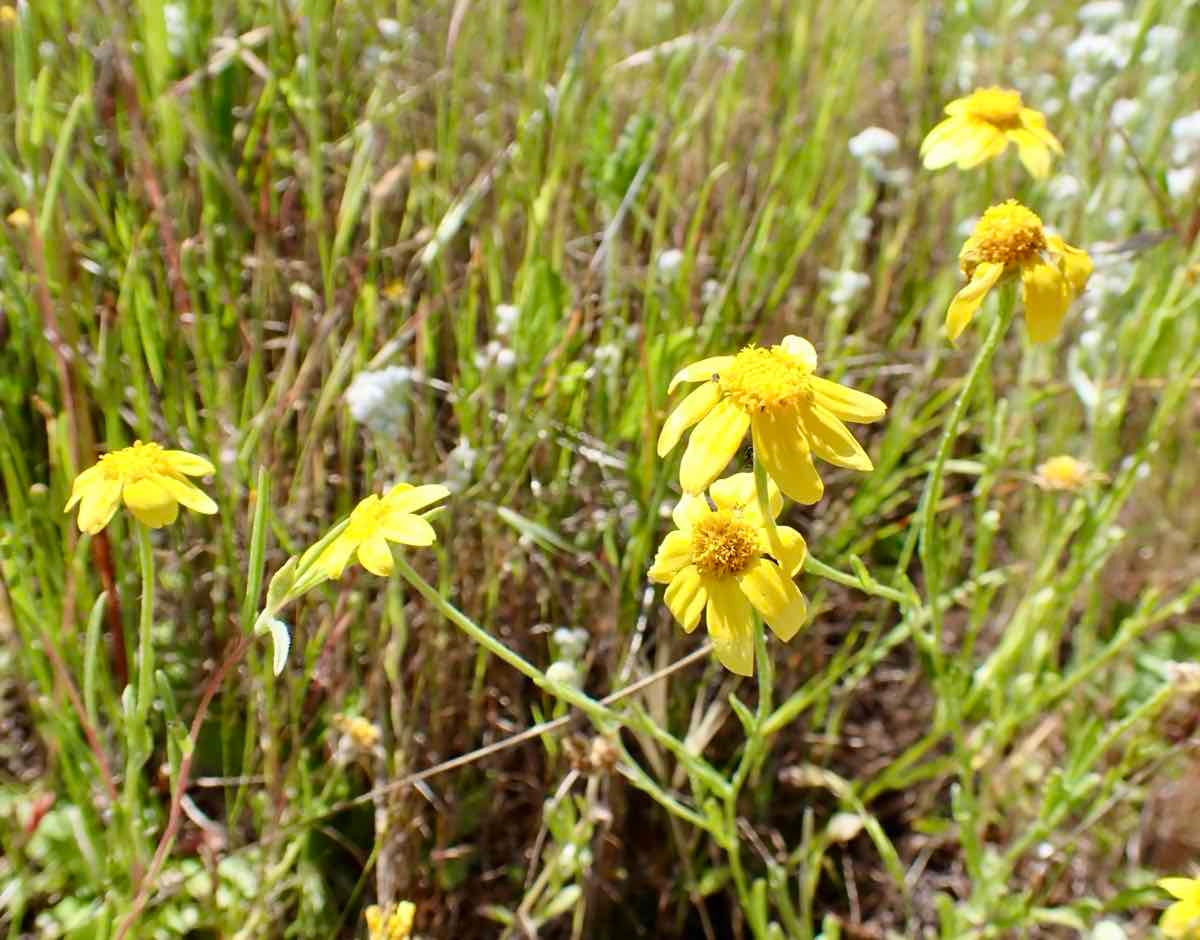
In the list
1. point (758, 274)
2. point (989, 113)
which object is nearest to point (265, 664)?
point (758, 274)

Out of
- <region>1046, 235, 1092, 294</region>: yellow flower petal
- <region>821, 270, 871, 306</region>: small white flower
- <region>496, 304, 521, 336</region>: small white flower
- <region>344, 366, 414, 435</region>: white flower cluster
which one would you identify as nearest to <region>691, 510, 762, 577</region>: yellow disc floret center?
<region>1046, 235, 1092, 294</region>: yellow flower petal

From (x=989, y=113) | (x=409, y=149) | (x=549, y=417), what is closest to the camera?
(x=989, y=113)

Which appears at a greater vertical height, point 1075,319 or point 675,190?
point 675,190

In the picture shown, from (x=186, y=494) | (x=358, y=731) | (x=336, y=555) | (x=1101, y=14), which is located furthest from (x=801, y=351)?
(x=1101, y=14)

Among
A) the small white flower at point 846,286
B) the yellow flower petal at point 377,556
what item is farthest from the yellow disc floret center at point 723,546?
the small white flower at point 846,286

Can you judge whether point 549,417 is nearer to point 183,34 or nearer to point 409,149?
point 409,149

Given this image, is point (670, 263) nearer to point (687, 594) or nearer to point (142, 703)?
point (687, 594)
